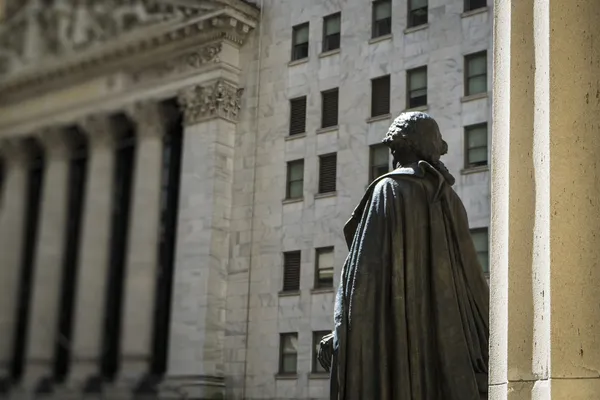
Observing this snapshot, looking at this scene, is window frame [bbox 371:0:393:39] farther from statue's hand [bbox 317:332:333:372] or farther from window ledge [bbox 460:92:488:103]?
statue's hand [bbox 317:332:333:372]

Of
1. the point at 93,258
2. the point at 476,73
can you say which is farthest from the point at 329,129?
the point at 93,258

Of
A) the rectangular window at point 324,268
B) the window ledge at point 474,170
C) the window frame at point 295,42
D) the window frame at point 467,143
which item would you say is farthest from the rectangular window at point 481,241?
the window frame at point 295,42

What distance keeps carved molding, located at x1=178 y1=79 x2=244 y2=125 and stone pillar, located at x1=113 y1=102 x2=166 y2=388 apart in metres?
2.62

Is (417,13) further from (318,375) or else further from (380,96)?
(318,375)

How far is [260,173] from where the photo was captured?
26.3m

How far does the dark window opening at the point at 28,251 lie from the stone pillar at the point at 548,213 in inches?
1273


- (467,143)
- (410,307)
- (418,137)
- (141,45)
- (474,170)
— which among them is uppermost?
(141,45)

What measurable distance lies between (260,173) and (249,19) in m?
4.15

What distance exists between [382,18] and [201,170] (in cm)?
665

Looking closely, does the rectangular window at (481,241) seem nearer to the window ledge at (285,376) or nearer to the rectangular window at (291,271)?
the rectangular window at (291,271)

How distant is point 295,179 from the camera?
2564 centimetres

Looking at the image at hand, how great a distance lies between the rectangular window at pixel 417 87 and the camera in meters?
23.4

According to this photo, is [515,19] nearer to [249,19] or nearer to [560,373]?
[560,373]

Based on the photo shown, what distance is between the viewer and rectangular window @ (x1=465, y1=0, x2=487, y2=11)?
2297cm
